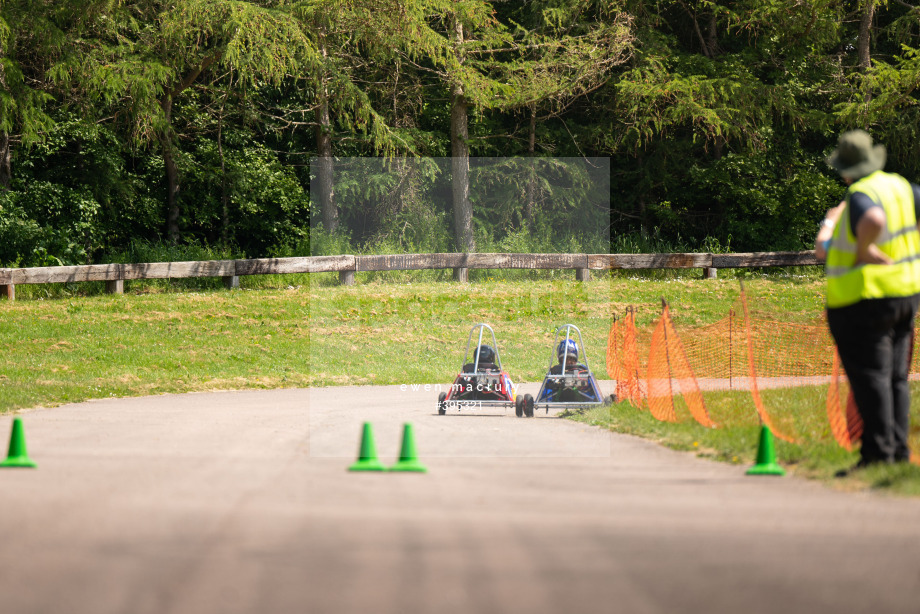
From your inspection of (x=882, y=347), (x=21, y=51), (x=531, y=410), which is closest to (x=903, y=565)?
(x=882, y=347)

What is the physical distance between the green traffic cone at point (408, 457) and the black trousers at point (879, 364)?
10.4 feet

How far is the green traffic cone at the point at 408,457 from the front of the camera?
26.3 ft

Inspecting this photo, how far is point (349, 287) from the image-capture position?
2619 cm

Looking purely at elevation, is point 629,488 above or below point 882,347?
below

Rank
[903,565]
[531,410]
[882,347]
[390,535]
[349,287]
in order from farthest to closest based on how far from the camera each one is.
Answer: [349,287], [531,410], [882,347], [390,535], [903,565]

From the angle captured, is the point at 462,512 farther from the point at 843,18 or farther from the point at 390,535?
the point at 843,18

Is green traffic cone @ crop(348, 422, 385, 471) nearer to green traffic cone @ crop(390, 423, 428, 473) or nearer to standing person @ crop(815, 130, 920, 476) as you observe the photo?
green traffic cone @ crop(390, 423, 428, 473)

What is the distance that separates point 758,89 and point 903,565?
29.0 meters

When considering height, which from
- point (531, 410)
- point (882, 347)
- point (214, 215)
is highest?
point (214, 215)

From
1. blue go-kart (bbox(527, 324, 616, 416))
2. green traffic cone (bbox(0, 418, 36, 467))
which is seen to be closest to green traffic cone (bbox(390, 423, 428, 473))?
green traffic cone (bbox(0, 418, 36, 467))

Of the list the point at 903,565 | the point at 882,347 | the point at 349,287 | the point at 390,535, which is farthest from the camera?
the point at 349,287

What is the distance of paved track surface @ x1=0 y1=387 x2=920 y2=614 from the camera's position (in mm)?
4699

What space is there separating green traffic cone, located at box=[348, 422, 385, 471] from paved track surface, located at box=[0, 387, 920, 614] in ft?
0.57

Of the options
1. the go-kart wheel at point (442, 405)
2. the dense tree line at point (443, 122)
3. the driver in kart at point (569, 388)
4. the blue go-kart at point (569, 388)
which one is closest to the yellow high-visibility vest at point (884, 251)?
the blue go-kart at point (569, 388)
